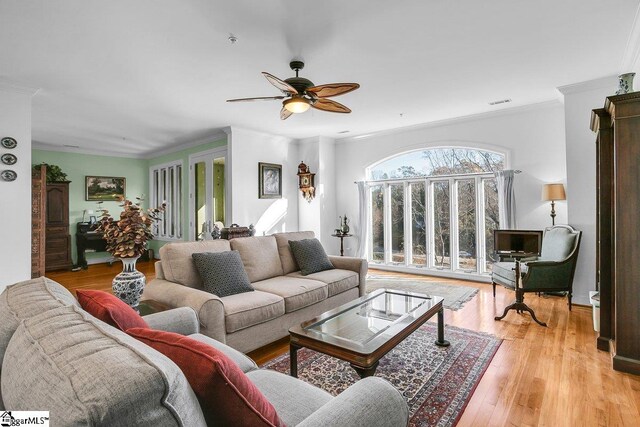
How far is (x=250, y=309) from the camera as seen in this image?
2.49 metres

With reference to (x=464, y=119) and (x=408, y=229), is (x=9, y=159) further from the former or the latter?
(x=464, y=119)

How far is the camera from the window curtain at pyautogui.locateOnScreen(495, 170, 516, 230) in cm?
474

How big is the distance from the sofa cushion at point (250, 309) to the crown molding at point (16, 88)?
3.51 meters

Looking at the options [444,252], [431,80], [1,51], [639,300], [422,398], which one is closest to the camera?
[422,398]

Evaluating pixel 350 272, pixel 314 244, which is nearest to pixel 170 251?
pixel 314 244

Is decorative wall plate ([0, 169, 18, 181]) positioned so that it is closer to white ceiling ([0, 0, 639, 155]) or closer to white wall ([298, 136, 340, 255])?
white ceiling ([0, 0, 639, 155])

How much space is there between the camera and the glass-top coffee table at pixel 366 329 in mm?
1774

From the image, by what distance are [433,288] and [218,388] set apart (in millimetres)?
4439

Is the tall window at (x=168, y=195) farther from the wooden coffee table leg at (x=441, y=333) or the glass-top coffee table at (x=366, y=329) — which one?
the wooden coffee table leg at (x=441, y=333)

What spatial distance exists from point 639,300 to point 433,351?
1510 millimetres

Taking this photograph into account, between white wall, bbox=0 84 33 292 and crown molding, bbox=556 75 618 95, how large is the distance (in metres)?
6.44

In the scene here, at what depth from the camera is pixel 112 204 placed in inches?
308

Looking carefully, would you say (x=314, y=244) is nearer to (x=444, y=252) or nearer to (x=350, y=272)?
(x=350, y=272)

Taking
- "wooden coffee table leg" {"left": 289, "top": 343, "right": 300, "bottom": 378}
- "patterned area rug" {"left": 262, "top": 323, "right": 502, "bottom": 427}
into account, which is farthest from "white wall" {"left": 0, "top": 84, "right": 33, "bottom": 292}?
"wooden coffee table leg" {"left": 289, "top": 343, "right": 300, "bottom": 378}
